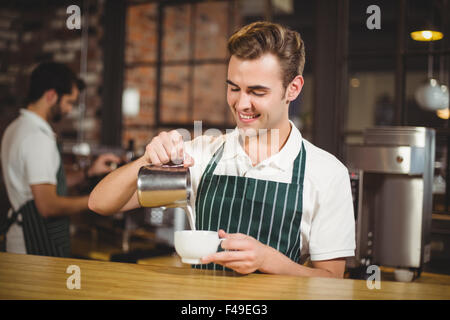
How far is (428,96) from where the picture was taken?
3.42m

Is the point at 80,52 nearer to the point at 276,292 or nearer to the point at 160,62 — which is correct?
the point at 160,62

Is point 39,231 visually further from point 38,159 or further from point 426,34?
point 426,34

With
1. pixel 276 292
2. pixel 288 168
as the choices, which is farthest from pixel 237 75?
pixel 276 292

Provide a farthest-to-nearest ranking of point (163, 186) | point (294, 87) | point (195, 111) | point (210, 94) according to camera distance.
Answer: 1. point (210, 94)
2. point (195, 111)
3. point (294, 87)
4. point (163, 186)

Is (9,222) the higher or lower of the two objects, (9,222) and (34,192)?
the lower

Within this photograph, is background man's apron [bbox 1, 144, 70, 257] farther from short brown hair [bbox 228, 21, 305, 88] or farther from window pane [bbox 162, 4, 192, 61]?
window pane [bbox 162, 4, 192, 61]

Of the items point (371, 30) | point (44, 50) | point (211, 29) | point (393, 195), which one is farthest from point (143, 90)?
point (371, 30)

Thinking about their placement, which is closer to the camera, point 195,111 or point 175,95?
point 175,95

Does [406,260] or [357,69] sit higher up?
[357,69]

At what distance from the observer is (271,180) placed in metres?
1.45

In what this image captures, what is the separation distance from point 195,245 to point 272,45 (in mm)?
625

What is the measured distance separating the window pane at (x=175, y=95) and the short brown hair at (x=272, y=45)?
9.62ft

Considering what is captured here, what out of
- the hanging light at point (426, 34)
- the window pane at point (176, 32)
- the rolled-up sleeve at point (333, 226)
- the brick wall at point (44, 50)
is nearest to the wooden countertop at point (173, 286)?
the rolled-up sleeve at point (333, 226)

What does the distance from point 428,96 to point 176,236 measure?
284 centimetres
